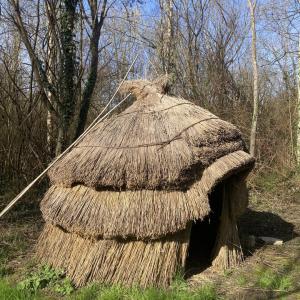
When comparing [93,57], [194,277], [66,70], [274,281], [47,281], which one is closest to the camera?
[47,281]

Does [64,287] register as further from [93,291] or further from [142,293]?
[142,293]

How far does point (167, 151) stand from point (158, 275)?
4.71ft

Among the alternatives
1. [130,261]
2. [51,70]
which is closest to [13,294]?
[130,261]

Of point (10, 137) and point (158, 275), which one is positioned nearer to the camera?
point (158, 275)

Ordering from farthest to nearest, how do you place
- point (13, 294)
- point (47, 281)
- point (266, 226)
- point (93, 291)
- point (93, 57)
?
point (93, 57) < point (266, 226) < point (47, 281) < point (93, 291) < point (13, 294)

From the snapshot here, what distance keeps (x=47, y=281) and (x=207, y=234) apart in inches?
117

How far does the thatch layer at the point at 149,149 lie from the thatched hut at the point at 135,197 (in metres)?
0.01

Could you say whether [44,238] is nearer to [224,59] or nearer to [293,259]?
[293,259]

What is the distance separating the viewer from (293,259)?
645 cm

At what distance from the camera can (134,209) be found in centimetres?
518

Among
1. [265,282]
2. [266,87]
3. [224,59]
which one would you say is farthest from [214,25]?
[265,282]

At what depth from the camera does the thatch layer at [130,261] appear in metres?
5.23

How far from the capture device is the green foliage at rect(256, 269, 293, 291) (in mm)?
5410

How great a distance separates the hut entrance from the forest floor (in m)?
0.61
